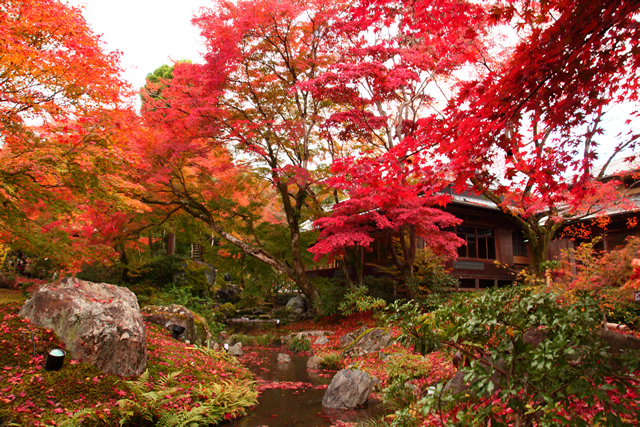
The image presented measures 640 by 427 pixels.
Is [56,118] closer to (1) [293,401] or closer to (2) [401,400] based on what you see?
(1) [293,401]

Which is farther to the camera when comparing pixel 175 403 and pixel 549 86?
pixel 175 403

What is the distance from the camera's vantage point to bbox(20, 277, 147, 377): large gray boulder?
17.2 feet

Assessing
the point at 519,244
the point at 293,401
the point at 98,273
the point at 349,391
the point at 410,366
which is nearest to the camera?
the point at 349,391

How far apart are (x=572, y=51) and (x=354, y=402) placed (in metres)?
5.36

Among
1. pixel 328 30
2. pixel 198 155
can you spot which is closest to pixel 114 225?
pixel 198 155

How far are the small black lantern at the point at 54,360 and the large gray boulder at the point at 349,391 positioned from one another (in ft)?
12.6

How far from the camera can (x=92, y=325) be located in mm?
5355

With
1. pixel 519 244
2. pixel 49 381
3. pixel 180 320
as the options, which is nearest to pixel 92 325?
pixel 49 381

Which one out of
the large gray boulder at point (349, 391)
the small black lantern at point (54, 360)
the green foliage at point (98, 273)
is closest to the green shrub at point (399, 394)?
the large gray boulder at point (349, 391)

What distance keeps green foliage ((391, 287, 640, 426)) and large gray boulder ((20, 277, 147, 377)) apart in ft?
14.0

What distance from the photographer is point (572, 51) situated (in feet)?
10.0

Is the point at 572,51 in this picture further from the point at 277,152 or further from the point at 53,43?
the point at 277,152

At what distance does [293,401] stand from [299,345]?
5.16m

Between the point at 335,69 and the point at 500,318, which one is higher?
the point at 335,69
